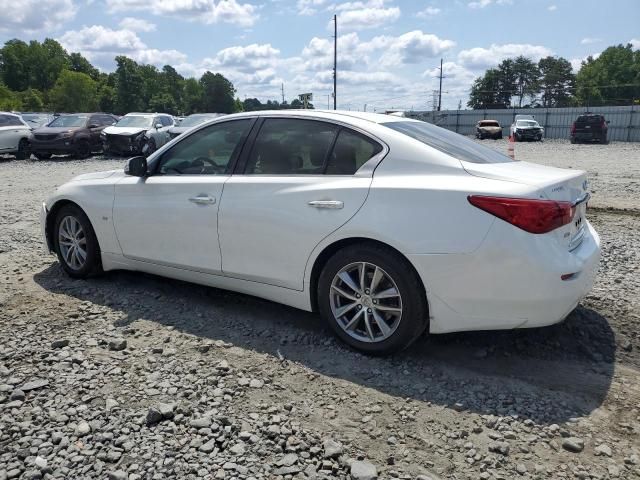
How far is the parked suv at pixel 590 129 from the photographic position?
107ft

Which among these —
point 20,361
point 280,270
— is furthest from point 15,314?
point 280,270

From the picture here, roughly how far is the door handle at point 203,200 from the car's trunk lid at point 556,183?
190 cm

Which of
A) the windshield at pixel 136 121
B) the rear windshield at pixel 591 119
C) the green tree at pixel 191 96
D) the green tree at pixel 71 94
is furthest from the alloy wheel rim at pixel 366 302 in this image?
the green tree at pixel 191 96

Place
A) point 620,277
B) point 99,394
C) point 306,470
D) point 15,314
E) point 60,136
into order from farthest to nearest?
point 60,136 < point 620,277 < point 15,314 < point 99,394 < point 306,470

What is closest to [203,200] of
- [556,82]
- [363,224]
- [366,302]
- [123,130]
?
[363,224]

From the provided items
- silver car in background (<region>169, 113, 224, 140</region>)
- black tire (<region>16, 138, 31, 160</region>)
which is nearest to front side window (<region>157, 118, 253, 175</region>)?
silver car in background (<region>169, 113, 224, 140</region>)

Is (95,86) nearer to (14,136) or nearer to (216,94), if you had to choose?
(216,94)

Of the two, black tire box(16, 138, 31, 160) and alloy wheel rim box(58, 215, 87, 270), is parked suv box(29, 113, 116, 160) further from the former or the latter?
alloy wheel rim box(58, 215, 87, 270)

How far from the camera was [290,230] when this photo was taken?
3.78 metres

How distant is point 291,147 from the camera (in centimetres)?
405

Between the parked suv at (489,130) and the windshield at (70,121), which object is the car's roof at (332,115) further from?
the parked suv at (489,130)

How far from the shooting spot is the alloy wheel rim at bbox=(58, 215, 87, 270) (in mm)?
5125

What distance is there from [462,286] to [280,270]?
132cm

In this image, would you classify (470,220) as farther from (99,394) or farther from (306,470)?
(99,394)
